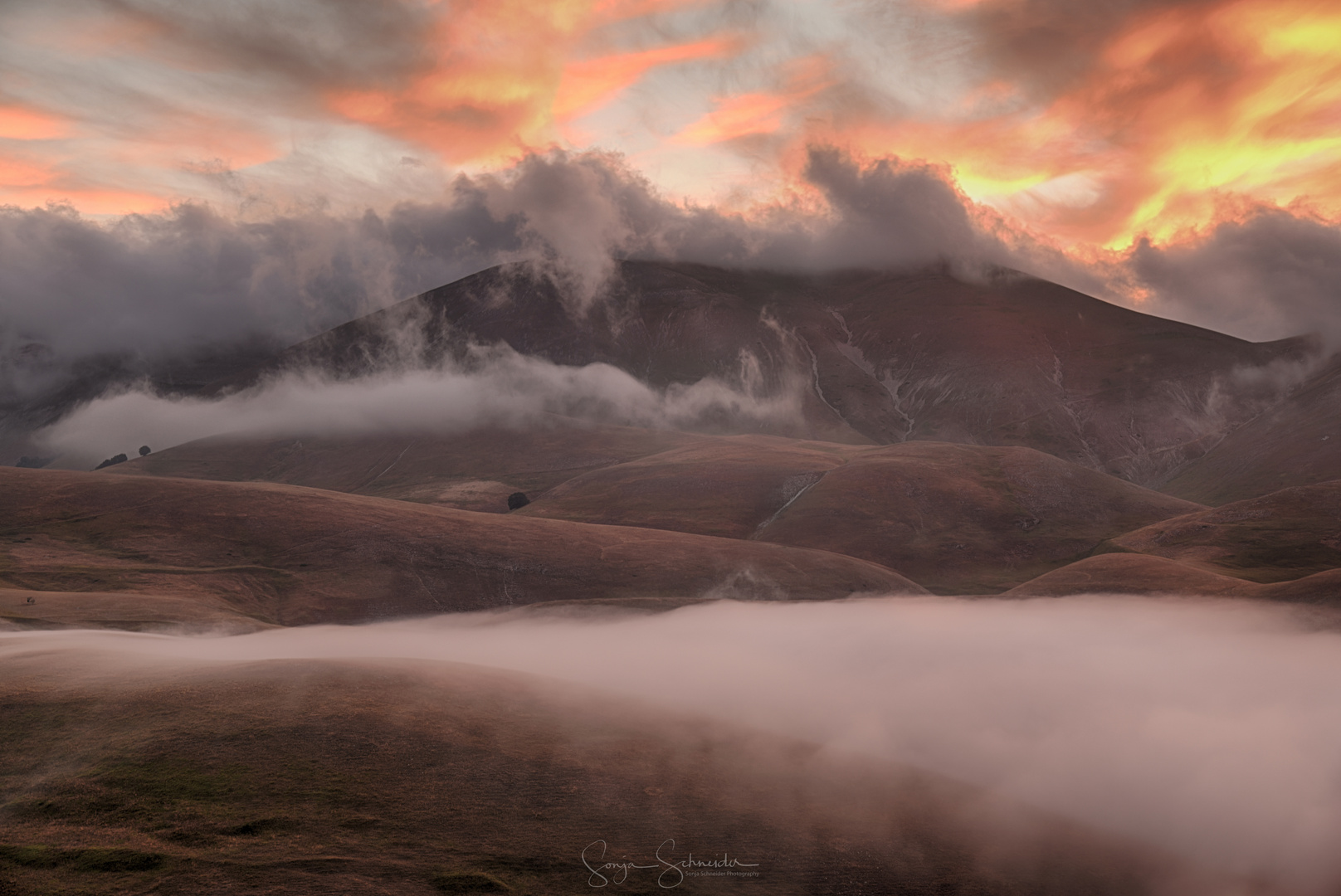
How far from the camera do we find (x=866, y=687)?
80.4 metres

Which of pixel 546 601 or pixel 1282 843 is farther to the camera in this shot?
pixel 546 601

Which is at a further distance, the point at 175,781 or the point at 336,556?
the point at 336,556

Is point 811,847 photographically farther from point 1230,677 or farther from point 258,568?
point 258,568

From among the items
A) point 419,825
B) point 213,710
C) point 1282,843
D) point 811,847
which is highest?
point 213,710

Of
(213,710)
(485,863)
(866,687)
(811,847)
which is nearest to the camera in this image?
(485,863)

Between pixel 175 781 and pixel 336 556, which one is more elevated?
pixel 336 556

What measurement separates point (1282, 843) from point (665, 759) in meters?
34.8

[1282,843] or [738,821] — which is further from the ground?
[738,821]

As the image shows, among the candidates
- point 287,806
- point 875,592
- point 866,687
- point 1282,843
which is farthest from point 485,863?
point 875,592

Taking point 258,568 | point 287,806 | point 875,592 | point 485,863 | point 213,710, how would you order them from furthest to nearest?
point 875,592 → point 258,568 → point 213,710 → point 287,806 → point 485,863

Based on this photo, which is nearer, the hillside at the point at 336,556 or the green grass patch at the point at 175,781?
the green grass patch at the point at 175,781

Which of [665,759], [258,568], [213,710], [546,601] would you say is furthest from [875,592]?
[213,710]

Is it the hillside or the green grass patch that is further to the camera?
the hillside

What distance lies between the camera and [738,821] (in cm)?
3734
